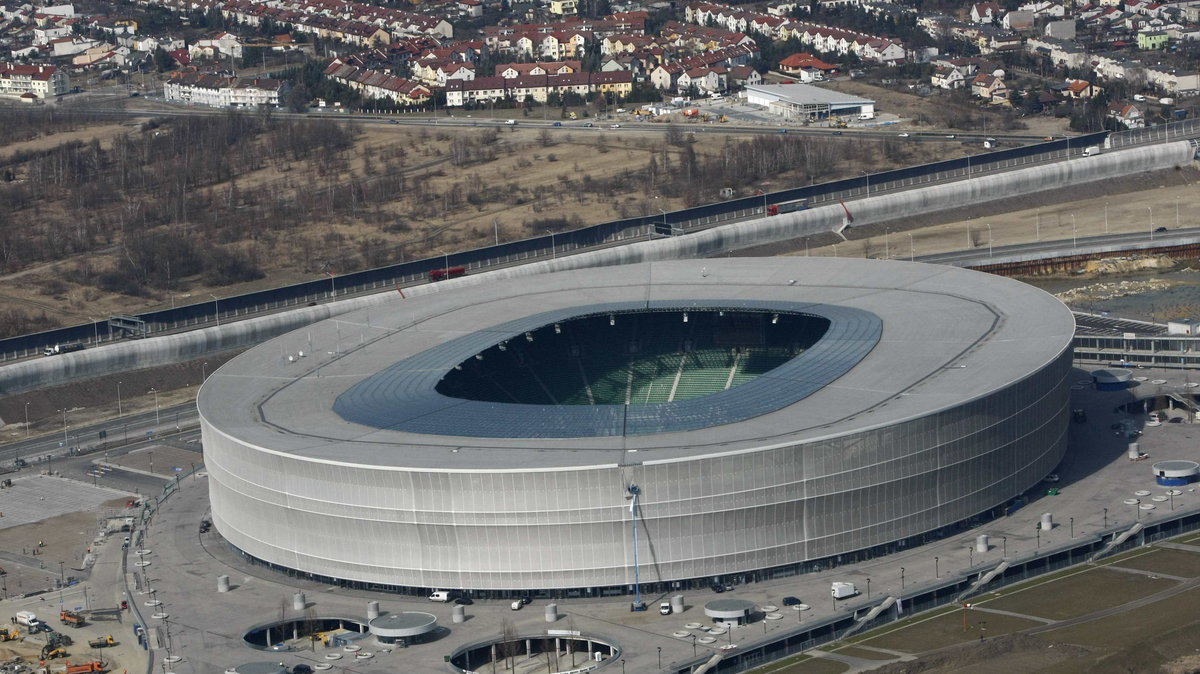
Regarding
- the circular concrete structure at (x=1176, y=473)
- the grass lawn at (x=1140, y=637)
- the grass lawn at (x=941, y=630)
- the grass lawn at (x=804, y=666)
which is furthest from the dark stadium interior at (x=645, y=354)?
the grass lawn at (x=1140, y=637)

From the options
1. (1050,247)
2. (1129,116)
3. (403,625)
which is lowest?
(1050,247)

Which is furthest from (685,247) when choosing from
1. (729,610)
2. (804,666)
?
(804,666)

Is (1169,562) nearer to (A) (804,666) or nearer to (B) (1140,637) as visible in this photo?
(B) (1140,637)

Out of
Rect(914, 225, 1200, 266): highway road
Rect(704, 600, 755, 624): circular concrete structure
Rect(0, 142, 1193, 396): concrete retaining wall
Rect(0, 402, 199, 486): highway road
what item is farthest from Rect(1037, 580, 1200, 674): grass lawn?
Rect(914, 225, 1200, 266): highway road

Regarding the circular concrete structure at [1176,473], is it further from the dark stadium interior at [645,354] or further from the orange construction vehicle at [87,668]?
the orange construction vehicle at [87,668]

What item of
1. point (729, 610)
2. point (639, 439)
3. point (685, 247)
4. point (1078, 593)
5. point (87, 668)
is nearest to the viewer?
point (729, 610)
